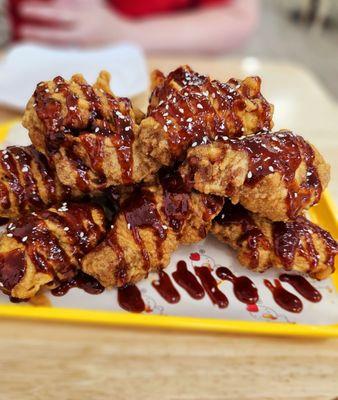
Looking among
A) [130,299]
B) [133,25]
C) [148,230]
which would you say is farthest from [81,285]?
[133,25]

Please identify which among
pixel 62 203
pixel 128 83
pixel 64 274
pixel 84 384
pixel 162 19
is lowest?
pixel 84 384

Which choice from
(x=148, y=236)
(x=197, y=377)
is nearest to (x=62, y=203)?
(x=148, y=236)

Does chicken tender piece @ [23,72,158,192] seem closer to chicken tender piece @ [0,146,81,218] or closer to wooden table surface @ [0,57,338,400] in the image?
chicken tender piece @ [0,146,81,218]

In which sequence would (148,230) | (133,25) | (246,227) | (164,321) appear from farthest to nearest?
1. (133,25)
2. (246,227)
3. (148,230)
4. (164,321)

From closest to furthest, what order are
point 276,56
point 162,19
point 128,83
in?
point 128,83, point 162,19, point 276,56

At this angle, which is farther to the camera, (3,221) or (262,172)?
(3,221)

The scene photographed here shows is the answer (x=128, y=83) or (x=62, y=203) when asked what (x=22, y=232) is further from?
(x=128, y=83)

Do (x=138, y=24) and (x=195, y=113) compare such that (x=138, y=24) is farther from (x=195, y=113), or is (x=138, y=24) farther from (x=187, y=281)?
(x=187, y=281)

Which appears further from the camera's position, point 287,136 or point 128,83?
point 128,83
